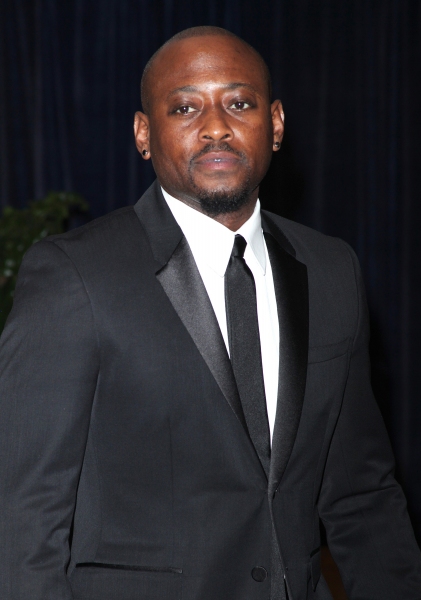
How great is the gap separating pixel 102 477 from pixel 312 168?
3.16m

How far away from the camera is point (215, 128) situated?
1.41m

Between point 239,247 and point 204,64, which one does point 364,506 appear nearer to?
point 239,247

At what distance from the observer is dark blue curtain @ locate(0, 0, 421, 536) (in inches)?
157

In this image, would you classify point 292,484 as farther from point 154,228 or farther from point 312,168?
point 312,168

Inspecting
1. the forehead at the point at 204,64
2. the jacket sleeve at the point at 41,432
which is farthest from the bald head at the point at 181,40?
the jacket sleeve at the point at 41,432

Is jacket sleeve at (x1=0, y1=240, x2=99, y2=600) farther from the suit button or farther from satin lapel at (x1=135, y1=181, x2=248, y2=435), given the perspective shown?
the suit button

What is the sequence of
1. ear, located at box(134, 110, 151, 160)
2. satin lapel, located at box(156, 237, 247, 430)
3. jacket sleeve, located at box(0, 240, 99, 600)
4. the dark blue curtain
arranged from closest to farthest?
jacket sleeve, located at box(0, 240, 99, 600) < satin lapel, located at box(156, 237, 247, 430) < ear, located at box(134, 110, 151, 160) < the dark blue curtain

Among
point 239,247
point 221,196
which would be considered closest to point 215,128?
point 221,196

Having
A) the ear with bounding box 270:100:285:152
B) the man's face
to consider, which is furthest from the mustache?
the ear with bounding box 270:100:285:152

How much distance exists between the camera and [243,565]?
131 cm

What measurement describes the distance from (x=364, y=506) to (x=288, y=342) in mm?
389

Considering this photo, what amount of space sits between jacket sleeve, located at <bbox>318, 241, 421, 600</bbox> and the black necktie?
0.27m

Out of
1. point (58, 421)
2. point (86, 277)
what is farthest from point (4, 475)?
point (86, 277)

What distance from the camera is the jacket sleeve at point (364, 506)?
1.48 m
